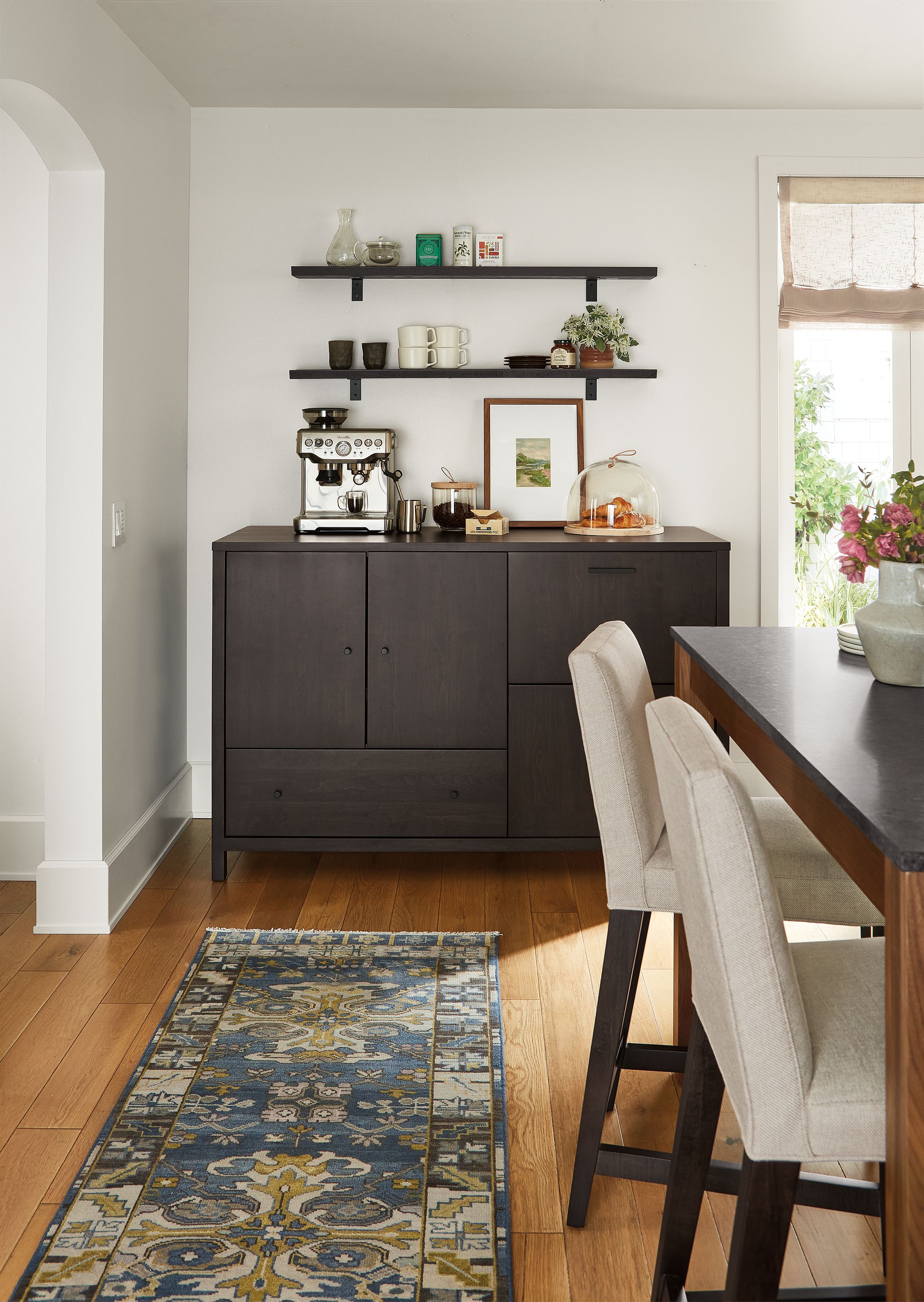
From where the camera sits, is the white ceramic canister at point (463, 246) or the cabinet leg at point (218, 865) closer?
the cabinet leg at point (218, 865)

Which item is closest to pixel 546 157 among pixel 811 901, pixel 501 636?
pixel 501 636

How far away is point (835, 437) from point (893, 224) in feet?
2.49

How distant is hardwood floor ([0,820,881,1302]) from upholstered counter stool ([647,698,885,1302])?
0.67 metres

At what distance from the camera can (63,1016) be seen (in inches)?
104

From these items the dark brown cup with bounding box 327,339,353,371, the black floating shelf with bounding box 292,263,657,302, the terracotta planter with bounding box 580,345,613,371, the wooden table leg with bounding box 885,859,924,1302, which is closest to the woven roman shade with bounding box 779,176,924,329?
the black floating shelf with bounding box 292,263,657,302

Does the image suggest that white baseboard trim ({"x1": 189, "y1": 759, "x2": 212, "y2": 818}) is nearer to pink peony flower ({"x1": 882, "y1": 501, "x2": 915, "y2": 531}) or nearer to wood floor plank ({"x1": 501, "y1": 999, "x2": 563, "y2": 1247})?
wood floor plank ({"x1": 501, "y1": 999, "x2": 563, "y2": 1247})

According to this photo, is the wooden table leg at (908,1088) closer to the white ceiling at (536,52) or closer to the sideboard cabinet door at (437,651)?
the sideboard cabinet door at (437,651)

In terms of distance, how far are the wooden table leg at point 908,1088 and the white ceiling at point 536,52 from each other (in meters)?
2.83

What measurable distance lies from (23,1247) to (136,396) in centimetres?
234

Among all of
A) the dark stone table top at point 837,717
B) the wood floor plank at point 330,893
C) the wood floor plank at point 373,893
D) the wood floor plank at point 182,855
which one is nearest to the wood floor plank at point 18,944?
the wood floor plank at point 182,855

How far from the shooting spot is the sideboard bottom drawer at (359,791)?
139 inches

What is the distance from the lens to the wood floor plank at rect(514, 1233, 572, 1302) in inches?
68.3

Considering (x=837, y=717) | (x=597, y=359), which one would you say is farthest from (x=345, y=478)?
(x=837, y=717)

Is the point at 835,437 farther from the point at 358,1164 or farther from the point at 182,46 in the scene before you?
the point at 358,1164
